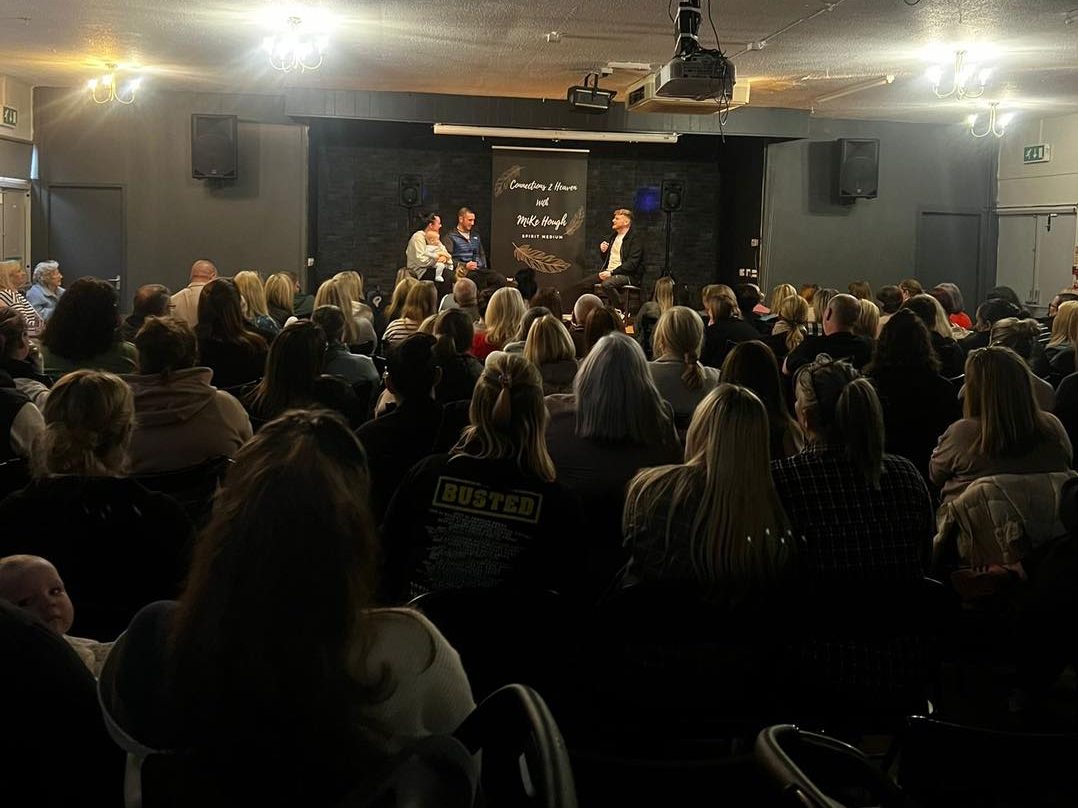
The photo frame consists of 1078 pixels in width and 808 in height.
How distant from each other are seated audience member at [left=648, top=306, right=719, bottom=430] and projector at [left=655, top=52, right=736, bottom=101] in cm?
279

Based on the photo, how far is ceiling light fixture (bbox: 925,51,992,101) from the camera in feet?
32.4

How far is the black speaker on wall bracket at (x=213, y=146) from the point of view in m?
13.2

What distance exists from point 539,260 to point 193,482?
38.3ft

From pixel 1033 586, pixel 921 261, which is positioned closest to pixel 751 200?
pixel 921 261

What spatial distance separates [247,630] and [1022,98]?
42.4 ft

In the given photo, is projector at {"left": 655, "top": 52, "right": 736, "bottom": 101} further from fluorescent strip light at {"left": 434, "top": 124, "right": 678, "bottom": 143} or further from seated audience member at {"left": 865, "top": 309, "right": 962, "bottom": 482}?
fluorescent strip light at {"left": 434, "top": 124, "right": 678, "bottom": 143}

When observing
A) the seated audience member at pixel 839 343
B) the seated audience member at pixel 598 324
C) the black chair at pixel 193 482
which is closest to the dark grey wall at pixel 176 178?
the seated audience member at pixel 598 324

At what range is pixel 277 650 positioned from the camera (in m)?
1.34

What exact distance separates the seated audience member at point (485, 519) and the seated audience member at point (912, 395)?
91.7 inches

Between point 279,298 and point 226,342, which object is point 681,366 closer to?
point 226,342

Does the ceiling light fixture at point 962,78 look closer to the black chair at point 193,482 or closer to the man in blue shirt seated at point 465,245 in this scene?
the man in blue shirt seated at point 465,245

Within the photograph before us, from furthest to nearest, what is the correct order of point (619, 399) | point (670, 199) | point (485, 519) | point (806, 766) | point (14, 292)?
point (670, 199) → point (14, 292) → point (619, 399) → point (485, 519) → point (806, 766)

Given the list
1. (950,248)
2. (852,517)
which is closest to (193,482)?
(852,517)

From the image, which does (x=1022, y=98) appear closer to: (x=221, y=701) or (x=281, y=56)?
(x=281, y=56)
